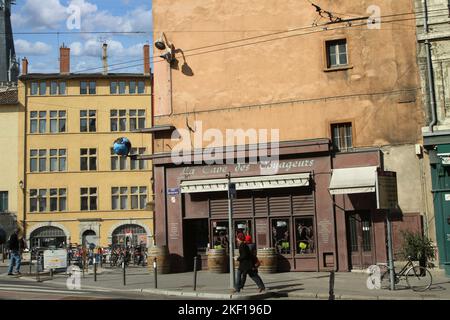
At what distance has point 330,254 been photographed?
74.9 feet

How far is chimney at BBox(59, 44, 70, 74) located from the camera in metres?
56.8

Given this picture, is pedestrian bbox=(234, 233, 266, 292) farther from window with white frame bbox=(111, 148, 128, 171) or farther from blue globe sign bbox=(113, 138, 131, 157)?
window with white frame bbox=(111, 148, 128, 171)

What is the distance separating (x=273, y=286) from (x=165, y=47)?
1231cm

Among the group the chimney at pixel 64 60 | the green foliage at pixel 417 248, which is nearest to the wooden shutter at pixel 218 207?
the green foliage at pixel 417 248

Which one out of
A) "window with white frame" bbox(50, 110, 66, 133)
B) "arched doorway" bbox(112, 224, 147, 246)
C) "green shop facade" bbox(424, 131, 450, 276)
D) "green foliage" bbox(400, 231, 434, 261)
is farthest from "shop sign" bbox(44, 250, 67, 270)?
"window with white frame" bbox(50, 110, 66, 133)

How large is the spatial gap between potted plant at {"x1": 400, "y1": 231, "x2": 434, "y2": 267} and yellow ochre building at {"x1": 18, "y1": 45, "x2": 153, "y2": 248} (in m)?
37.1

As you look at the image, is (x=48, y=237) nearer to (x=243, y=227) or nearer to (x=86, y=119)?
(x=86, y=119)

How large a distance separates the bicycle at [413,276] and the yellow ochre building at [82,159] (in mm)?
38769

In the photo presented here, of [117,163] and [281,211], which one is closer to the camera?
[281,211]

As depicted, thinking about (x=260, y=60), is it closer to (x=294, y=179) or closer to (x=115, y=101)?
(x=294, y=179)

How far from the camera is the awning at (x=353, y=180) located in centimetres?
2138

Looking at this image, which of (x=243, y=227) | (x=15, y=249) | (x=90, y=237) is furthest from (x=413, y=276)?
(x=90, y=237)

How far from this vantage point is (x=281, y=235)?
23.9 m

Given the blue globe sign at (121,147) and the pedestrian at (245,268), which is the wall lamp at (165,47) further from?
the pedestrian at (245,268)
